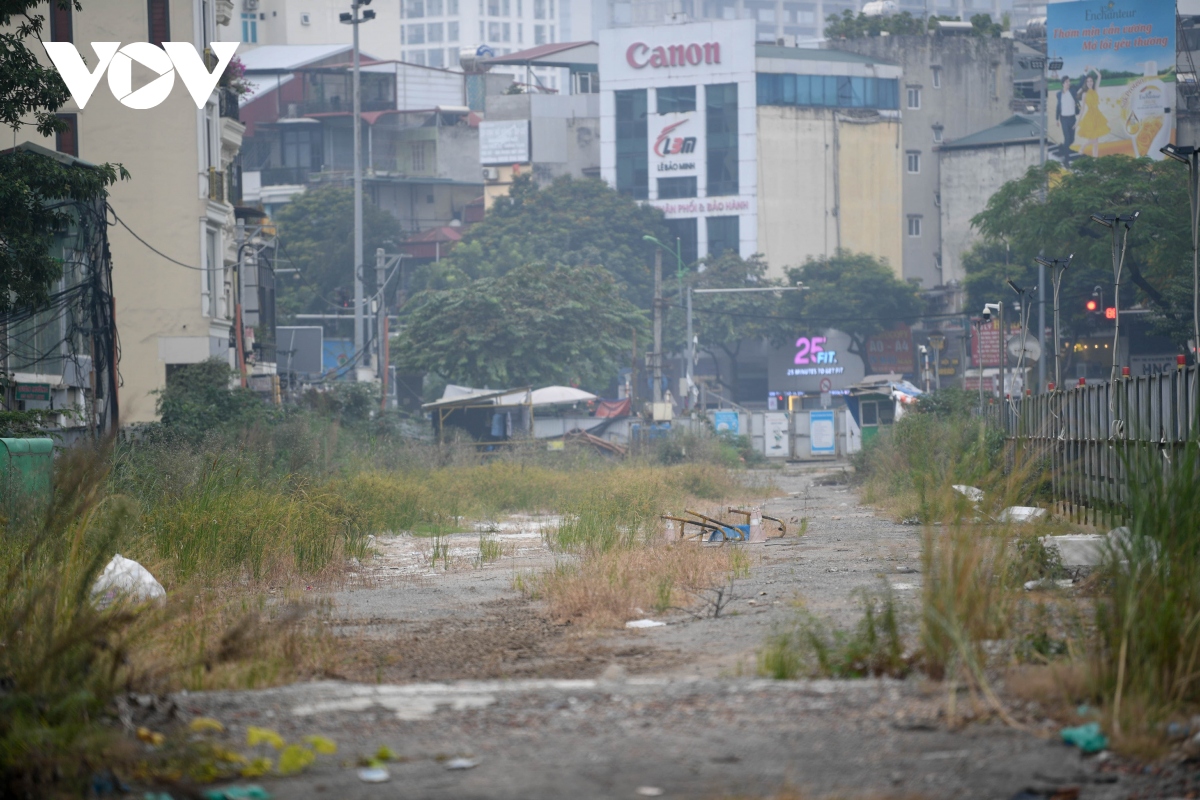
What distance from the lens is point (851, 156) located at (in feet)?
233

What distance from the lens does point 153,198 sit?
32.2m

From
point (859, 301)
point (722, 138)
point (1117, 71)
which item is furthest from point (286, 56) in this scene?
point (1117, 71)

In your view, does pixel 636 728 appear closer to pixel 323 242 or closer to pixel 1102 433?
pixel 1102 433

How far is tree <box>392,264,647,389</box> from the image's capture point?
42625 millimetres

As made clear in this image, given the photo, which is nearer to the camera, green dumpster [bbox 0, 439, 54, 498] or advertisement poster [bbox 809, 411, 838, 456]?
green dumpster [bbox 0, 439, 54, 498]

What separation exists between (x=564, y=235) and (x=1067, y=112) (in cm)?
2361

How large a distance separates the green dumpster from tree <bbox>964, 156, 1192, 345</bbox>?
32766mm

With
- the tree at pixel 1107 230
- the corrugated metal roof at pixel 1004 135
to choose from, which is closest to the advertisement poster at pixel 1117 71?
the tree at pixel 1107 230

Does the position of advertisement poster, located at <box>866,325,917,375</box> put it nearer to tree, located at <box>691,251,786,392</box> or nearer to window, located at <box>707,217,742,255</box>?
tree, located at <box>691,251,786,392</box>

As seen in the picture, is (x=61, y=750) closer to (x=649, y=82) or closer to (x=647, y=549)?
(x=647, y=549)

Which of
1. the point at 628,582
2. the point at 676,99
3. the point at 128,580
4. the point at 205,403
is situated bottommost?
the point at 628,582

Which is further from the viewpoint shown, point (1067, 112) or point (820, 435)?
point (1067, 112)

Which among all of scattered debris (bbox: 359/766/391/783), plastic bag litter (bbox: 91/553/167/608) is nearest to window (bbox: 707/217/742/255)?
plastic bag litter (bbox: 91/553/167/608)

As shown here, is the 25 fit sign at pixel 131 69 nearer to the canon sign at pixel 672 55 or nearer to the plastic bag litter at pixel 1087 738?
the plastic bag litter at pixel 1087 738
